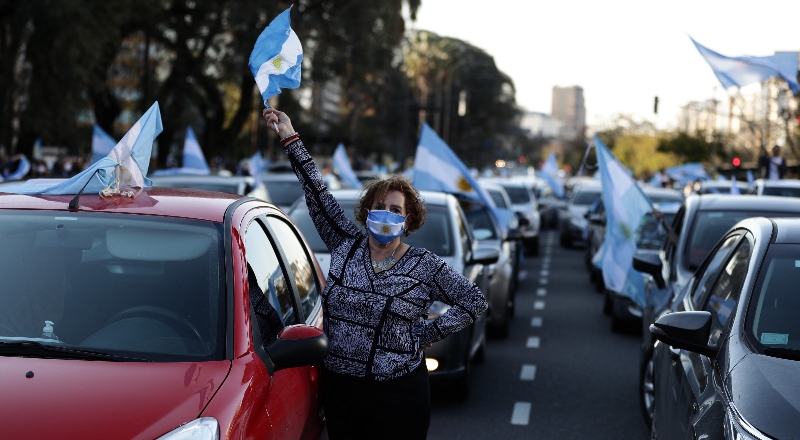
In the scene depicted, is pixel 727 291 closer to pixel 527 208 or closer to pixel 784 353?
pixel 784 353

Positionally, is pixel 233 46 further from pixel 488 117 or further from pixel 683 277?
pixel 488 117

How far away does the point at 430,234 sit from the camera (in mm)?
10117

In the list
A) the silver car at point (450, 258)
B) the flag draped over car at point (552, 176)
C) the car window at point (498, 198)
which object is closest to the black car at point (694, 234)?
the silver car at point (450, 258)

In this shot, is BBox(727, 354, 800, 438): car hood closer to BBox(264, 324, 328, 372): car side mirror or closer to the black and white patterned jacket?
the black and white patterned jacket

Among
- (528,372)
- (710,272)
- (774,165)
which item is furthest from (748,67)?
(774,165)

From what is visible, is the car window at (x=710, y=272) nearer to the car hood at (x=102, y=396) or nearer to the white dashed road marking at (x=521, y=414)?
the white dashed road marking at (x=521, y=414)

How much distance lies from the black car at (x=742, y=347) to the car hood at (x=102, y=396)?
5.52 ft

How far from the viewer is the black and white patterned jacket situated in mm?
4398

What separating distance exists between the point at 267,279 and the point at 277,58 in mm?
1061

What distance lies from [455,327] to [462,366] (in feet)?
12.8

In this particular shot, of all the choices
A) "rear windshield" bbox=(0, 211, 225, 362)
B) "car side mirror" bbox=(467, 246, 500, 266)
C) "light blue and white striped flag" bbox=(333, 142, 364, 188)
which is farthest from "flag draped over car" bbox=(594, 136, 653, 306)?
"light blue and white striped flag" bbox=(333, 142, 364, 188)

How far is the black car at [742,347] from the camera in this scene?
3.80m

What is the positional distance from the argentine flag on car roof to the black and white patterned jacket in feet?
3.07

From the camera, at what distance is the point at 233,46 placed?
4147 cm
